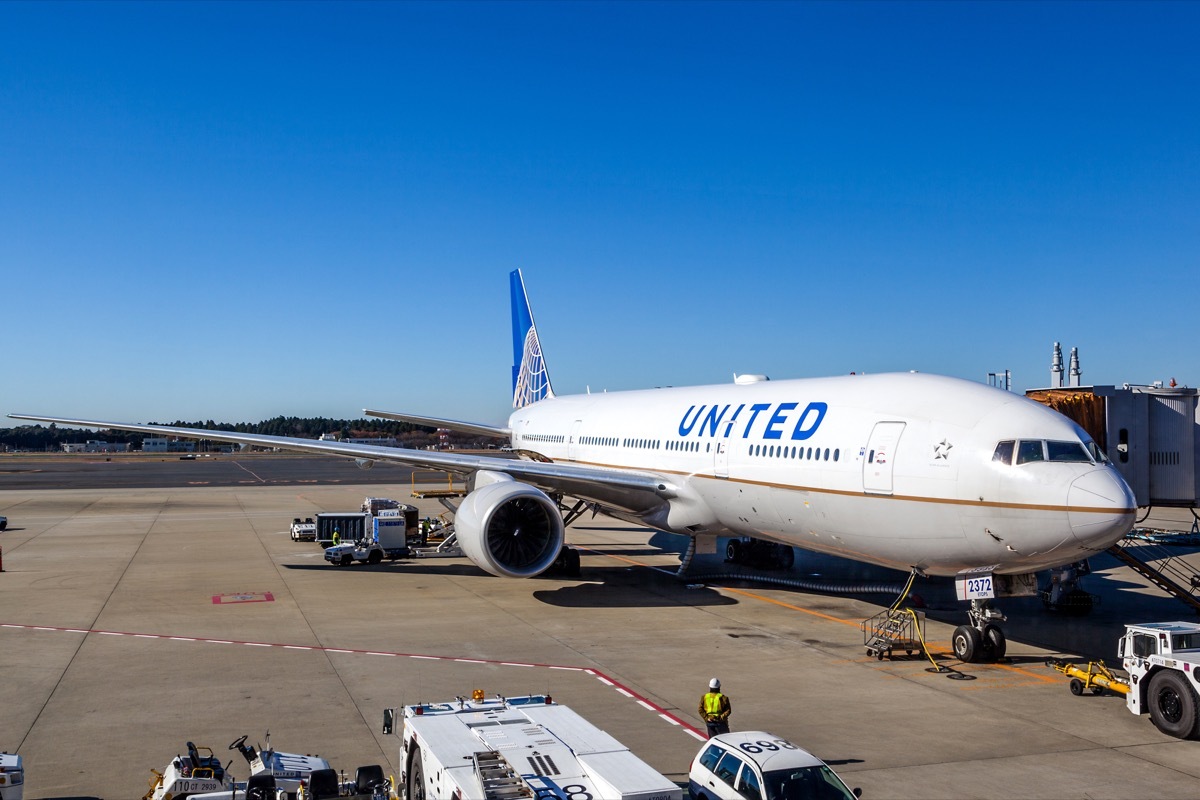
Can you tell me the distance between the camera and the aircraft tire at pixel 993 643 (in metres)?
15.3

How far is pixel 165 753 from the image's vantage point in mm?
10836

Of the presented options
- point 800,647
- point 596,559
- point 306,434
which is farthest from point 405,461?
point 306,434

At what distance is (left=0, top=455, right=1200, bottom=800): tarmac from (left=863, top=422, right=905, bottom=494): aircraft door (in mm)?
2897

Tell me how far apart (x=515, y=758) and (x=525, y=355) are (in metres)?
34.7

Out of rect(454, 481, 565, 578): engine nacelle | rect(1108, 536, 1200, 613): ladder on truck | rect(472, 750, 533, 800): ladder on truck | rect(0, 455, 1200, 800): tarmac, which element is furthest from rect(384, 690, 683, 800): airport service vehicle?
rect(454, 481, 565, 578): engine nacelle

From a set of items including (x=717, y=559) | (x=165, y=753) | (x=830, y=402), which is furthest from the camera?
(x=717, y=559)

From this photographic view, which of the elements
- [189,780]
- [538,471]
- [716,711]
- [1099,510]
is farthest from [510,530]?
[189,780]

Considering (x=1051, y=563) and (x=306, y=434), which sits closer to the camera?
(x=1051, y=563)

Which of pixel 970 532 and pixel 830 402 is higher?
pixel 830 402

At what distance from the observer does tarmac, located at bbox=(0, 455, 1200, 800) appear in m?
10.7

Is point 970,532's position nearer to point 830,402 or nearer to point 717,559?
point 830,402

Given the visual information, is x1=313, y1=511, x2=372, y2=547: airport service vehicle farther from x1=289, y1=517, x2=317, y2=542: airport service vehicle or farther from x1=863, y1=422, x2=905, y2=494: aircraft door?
x1=863, y1=422, x2=905, y2=494: aircraft door

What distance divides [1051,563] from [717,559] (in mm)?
15185

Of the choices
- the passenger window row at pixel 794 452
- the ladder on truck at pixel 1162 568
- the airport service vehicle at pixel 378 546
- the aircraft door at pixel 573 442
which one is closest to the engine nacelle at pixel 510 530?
the passenger window row at pixel 794 452
